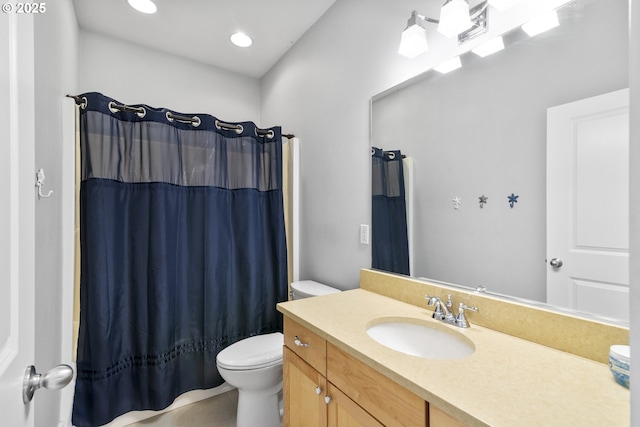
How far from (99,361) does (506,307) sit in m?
2.06

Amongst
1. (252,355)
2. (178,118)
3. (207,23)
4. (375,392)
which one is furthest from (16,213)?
(207,23)

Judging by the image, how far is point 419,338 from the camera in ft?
3.82

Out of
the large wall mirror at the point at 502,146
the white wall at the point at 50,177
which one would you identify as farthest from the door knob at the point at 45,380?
the large wall mirror at the point at 502,146

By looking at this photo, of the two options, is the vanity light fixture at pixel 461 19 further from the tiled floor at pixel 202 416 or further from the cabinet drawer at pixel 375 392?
the tiled floor at pixel 202 416

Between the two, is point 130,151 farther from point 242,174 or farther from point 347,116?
point 347,116

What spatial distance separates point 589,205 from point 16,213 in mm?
1409

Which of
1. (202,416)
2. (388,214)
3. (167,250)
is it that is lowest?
(202,416)

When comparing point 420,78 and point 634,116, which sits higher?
point 420,78

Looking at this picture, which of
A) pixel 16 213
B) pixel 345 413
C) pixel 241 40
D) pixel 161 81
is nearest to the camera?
pixel 16 213

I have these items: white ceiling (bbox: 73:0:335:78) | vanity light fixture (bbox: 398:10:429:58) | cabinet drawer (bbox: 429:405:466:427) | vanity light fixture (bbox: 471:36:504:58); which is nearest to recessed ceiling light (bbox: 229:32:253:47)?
white ceiling (bbox: 73:0:335:78)

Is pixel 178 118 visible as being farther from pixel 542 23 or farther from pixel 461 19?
pixel 542 23

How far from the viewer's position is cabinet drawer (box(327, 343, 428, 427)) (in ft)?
2.46

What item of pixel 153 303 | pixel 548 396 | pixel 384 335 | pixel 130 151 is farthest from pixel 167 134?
pixel 548 396

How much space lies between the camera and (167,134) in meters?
1.90
